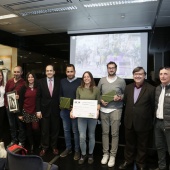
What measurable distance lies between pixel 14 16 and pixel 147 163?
367cm

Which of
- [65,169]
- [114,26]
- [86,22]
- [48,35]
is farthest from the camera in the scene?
[48,35]

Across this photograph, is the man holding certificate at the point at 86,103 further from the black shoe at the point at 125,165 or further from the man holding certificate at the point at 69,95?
the black shoe at the point at 125,165

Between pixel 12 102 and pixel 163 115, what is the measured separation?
99.0 inches

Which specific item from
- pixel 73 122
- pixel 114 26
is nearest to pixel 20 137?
pixel 73 122

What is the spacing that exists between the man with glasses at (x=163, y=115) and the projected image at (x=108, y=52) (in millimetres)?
1775

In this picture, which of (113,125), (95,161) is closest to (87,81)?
(113,125)

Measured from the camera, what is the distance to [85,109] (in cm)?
276

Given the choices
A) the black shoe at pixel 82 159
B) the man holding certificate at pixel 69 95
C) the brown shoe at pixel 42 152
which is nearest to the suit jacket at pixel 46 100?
the man holding certificate at pixel 69 95

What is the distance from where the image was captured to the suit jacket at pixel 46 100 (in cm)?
311

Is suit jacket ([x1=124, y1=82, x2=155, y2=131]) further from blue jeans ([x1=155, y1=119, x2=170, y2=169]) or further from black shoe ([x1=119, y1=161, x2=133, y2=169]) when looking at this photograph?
black shoe ([x1=119, y1=161, x2=133, y2=169])

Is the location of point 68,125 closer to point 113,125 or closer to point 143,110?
point 113,125

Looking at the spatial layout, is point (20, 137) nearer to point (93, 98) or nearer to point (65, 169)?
point (65, 169)

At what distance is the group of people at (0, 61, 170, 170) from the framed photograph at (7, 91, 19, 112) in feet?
0.21

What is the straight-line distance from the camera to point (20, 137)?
3398 mm
